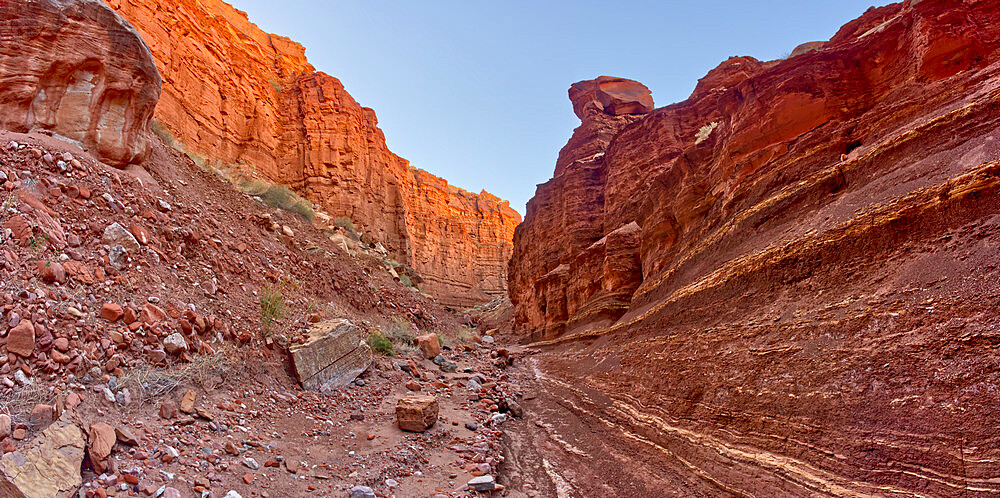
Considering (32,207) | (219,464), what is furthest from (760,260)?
(32,207)

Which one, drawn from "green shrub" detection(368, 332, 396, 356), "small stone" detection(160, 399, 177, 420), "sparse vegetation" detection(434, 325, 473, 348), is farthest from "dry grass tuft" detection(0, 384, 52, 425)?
"sparse vegetation" detection(434, 325, 473, 348)

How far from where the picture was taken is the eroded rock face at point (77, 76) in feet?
15.9

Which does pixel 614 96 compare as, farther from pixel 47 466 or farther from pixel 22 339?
pixel 47 466

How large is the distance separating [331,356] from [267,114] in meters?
20.4

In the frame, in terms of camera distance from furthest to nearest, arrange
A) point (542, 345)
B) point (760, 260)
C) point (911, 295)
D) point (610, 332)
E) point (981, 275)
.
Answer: point (542, 345) < point (610, 332) < point (760, 260) < point (911, 295) < point (981, 275)

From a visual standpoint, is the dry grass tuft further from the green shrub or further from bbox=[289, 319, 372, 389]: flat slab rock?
the green shrub

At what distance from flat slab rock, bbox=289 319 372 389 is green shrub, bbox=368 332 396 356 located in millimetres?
780

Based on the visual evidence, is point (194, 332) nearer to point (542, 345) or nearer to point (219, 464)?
point (219, 464)

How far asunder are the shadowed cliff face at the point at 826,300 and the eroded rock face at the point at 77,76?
716cm

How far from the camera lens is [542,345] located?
48.6 feet

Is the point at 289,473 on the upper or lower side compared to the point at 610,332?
lower

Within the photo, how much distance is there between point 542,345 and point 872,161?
11461 millimetres

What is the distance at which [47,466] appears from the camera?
211 centimetres

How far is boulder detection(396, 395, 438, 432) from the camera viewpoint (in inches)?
191
